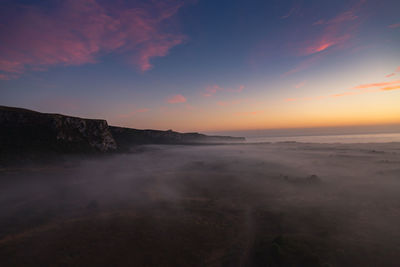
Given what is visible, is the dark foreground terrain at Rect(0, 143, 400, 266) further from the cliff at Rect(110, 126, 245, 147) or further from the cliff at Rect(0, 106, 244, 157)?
the cliff at Rect(110, 126, 245, 147)

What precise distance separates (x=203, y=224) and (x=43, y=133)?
4164 centimetres

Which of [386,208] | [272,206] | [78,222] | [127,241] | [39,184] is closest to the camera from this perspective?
[127,241]

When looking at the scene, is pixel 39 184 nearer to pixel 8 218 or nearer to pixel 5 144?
pixel 8 218

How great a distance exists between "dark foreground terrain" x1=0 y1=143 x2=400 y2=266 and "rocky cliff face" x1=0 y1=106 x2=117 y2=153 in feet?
41.9

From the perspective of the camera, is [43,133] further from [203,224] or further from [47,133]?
[203,224]

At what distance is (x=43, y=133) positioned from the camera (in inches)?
1419

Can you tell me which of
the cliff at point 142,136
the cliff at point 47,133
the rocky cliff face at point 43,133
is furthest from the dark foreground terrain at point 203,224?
the cliff at point 142,136

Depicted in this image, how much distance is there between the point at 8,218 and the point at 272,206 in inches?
837

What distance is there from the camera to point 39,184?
22.1m

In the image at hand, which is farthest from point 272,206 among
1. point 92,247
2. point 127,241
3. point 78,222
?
point 78,222

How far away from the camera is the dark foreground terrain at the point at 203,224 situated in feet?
28.0

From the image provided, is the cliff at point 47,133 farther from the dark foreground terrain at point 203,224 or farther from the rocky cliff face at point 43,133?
the dark foreground terrain at point 203,224

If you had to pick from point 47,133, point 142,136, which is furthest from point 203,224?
point 142,136

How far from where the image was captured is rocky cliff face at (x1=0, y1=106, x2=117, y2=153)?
32291 mm
